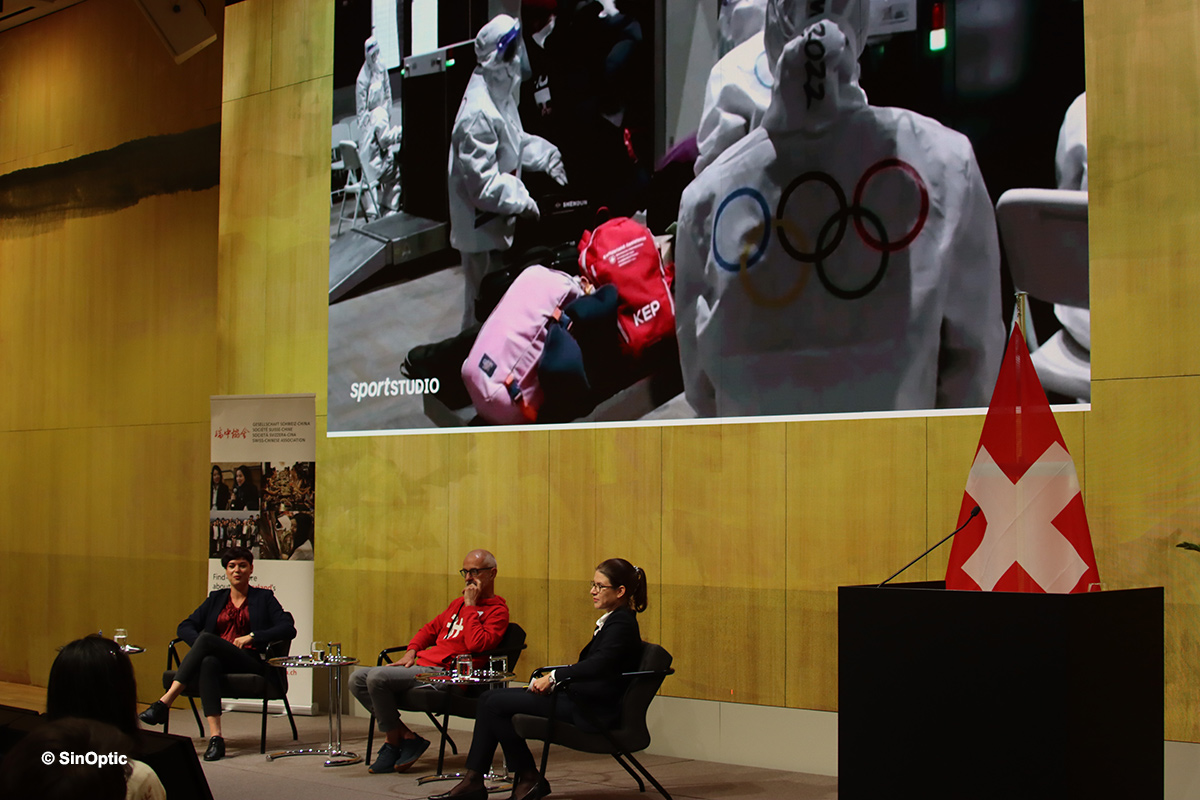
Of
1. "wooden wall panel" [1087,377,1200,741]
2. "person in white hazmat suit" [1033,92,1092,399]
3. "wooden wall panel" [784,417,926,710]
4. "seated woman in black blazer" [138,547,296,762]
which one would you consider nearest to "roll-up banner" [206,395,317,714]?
"seated woman in black blazer" [138,547,296,762]

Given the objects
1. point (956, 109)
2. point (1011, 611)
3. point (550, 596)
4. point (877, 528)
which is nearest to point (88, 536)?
point (550, 596)

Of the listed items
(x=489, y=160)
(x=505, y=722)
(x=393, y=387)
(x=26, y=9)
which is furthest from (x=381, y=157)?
(x=26, y=9)

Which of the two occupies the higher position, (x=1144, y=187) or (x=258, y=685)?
(x=1144, y=187)

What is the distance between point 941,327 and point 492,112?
303cm

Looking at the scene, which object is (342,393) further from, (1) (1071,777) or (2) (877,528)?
(1) (1071,777)

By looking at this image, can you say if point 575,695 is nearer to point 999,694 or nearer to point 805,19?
point 999,694

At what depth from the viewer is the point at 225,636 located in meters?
6.77

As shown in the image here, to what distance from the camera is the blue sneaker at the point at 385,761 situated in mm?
6027

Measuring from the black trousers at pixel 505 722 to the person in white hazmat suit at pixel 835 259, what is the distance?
71.3 inches

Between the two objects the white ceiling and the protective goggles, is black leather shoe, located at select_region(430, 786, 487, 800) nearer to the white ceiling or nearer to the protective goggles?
the protective goggles

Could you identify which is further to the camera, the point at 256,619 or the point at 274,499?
the point at 274,499

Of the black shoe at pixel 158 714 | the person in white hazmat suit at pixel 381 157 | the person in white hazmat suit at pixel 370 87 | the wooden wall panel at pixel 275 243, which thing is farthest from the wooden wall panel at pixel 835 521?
the person in white hazmat suit at pixel 370 87

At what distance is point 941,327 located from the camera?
5590 millimetres

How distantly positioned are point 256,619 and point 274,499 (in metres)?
1.10
